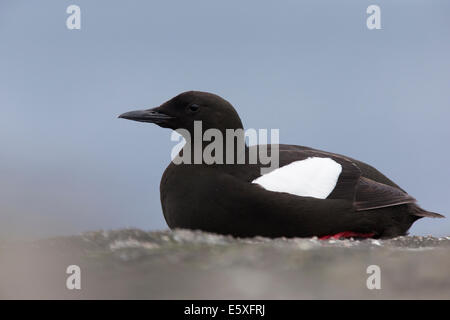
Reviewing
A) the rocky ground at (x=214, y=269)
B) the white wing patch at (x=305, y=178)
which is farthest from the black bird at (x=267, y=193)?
the rocky ground at (x=214, y=269)

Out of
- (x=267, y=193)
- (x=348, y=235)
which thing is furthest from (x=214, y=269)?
(x=348, y=235)

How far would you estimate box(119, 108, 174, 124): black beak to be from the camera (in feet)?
18.2

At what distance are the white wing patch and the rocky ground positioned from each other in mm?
652

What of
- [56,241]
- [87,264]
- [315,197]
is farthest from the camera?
[315,197]

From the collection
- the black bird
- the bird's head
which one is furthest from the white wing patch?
the bird's head

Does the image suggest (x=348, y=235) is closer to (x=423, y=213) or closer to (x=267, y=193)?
(x=267, y=193)

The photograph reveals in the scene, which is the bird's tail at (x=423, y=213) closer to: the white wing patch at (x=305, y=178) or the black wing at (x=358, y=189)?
the black wing at (x=358, y=189)

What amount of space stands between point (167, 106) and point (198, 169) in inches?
28.9

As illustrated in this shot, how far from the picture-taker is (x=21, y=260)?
3762 mm

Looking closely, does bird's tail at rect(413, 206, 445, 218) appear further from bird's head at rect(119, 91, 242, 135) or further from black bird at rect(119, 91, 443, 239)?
bird's head at rect(119, 91, 242, 135)

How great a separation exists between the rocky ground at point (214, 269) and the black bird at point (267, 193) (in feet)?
1.45

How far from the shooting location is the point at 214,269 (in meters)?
3.49
